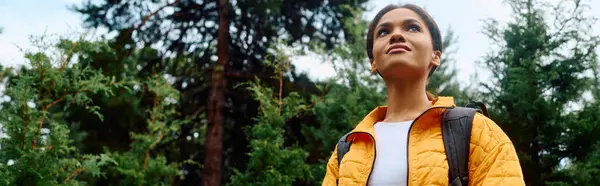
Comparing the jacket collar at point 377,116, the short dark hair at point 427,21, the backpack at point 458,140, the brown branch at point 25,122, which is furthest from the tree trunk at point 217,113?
the backpack at point 458,140

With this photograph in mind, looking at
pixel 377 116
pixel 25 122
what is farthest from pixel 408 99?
pixel 25 122

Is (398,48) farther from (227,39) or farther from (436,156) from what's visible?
(227,39)

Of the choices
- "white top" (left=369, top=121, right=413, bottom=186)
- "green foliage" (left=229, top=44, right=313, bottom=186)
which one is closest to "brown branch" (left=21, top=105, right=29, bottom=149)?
"green foliage" (left=229, top=44, right=313, bottom=186)

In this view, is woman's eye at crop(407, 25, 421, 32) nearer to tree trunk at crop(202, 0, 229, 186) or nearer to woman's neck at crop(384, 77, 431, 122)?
woman's neck at crop(384, 77, 431, 122)

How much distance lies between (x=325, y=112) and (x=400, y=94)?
6742mm

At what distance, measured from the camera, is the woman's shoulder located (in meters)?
2.06

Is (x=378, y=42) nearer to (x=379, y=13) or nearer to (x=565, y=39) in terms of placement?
(x=379, y=13)

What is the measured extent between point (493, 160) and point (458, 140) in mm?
151

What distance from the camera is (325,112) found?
919 centimetres

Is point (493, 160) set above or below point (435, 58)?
below

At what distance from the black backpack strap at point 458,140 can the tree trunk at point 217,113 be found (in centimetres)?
723

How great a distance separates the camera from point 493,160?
201 cm

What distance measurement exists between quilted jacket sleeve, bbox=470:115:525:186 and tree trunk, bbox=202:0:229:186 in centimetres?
732

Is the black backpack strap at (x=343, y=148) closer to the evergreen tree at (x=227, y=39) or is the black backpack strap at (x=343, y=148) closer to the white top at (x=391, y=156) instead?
the white top at (x=391, y=156)
